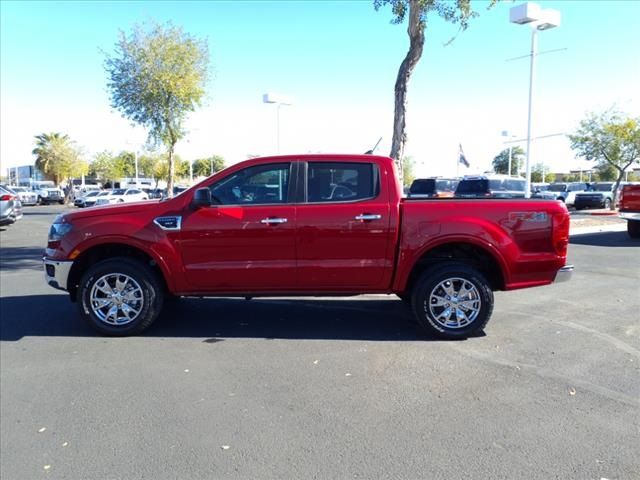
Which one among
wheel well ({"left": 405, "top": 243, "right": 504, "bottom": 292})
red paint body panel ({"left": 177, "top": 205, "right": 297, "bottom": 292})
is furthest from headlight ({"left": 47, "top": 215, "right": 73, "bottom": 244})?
wheel well ({"left": 405, "top": 243, "right": 504, "bottom": 292})

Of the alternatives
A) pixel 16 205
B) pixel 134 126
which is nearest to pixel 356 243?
pixel 16 205

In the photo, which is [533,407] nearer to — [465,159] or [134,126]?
[134,126]

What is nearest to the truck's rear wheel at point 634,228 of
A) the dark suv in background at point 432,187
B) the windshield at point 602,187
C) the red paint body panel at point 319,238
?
the dark suv in background at point 432,187

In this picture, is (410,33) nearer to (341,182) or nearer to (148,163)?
(341,182)

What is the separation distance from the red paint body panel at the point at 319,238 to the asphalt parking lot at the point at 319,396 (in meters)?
0.68

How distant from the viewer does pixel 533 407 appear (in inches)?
150

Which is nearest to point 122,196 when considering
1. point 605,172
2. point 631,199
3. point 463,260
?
point 631,199

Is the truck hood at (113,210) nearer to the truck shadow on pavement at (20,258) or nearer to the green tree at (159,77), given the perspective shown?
the truck shadow on pavement at (20,258)

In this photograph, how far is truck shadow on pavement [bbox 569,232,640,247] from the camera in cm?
1382

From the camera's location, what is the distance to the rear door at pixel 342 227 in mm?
5293

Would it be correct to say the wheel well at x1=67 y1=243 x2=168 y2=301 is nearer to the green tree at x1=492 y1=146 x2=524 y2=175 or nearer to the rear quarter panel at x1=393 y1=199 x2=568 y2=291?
the rear quarter panel at x1=393 y1=199 x2=568 y2=291

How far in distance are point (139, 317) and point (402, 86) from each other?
6.31 metres

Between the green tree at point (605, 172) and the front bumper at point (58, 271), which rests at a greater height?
the green tree at point (605, 172)

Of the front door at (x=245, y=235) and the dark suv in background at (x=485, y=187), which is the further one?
the dark suv in background at (x=485, y=187)
